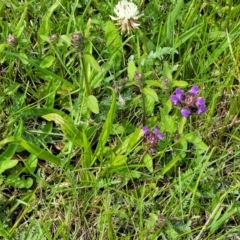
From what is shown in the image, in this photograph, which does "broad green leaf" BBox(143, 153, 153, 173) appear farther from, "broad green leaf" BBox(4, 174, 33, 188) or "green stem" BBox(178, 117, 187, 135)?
"broad green leaf" BBox(4, 174, 33, 188)

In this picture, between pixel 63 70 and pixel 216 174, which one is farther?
pixel 63 70

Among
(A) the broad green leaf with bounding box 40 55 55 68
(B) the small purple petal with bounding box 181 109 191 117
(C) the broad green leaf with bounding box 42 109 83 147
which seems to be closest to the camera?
(B) the small purple petal with bounding box 181 109 191 117

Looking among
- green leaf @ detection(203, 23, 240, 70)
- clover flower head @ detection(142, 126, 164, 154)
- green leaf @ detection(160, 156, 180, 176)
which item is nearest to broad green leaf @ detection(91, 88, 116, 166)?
clover flower head @ detection(142, 126, 164, 154)

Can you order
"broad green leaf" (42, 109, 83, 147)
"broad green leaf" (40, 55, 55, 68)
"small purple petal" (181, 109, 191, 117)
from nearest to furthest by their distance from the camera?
1. "small purple petal" (181, 109, 191, 117)
2. "broad green leaf" (42, 109, 83, 147)
3. "broad green leaf" (40, 55, 55, 68)

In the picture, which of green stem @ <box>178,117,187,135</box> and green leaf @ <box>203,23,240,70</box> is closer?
green stem @ <box>178,117,187,135</box>

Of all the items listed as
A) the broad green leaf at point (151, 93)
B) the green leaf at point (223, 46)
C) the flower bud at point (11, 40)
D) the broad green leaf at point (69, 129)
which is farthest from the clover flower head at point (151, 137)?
the flower bud at point (11, 40)

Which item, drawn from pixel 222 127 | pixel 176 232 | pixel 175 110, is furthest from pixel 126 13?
pixel 176 232

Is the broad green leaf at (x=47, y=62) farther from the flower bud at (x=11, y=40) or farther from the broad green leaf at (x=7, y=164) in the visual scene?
the broad green leaf at (x=7, y=164)

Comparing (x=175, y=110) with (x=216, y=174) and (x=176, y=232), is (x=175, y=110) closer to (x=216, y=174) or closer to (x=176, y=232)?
(x=216, y=174)
